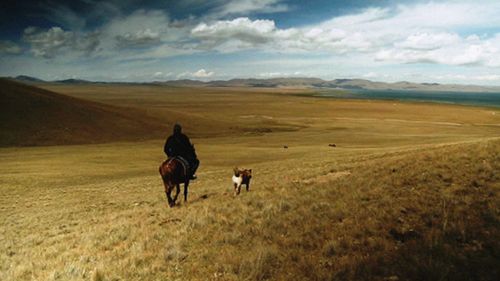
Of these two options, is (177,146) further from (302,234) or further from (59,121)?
(59,121)

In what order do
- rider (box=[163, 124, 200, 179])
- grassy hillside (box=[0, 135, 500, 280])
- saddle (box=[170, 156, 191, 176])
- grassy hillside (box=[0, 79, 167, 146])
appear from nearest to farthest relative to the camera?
grassy hillside (box=[0, 135, 500, 280]), saddle (box=[170, 156, 191, 176]), rider (box=[163, 124, 200, 179]), grassy hillside (box=[0, 79, 167, 146])

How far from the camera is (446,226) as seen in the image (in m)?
9.08

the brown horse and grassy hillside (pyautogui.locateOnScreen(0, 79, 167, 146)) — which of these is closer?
the brown horse

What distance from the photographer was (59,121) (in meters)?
73.9

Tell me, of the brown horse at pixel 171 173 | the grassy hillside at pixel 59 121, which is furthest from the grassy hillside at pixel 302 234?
the grassy hillside at pixel 59 121

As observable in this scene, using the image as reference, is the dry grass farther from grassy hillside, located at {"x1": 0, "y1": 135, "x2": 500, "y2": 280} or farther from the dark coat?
the dark coat

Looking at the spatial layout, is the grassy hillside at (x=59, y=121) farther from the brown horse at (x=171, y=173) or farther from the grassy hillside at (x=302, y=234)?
the brown horse at (x=171, y=173)

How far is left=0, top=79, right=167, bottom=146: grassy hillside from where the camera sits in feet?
216

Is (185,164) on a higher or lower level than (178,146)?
lower

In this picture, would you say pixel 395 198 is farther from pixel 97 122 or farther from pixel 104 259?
pixel 97 122

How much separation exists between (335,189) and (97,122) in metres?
72.4

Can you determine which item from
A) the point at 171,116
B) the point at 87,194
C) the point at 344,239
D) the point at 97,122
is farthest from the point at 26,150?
the point at 344,239

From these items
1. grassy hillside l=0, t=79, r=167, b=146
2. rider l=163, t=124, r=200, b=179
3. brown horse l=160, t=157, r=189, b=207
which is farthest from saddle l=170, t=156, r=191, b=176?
grassy hillside l=0, t=79, r=167, b=146

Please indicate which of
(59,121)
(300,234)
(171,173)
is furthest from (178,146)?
(59,121)
